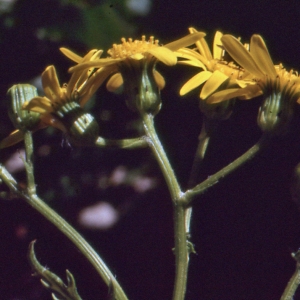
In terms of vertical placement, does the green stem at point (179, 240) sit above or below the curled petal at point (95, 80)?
below

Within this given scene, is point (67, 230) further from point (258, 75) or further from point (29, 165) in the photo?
point (258, 75)

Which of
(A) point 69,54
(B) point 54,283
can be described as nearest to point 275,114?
(A) point 69,54

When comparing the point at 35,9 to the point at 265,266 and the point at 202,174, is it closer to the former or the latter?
the point at 202,174

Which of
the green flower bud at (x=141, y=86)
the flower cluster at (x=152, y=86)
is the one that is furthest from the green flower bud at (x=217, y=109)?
the green flower bud at (x=141, y=86)

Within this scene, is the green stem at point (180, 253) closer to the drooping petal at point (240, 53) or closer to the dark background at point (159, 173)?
the drooping petal at point (240, 53)

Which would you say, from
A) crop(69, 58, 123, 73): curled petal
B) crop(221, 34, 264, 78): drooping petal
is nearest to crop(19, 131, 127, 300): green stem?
crop(69, 58, 123, 73): curled petal

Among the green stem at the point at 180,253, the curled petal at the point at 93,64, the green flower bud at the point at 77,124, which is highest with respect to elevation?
the curled petal at the point at 93,64

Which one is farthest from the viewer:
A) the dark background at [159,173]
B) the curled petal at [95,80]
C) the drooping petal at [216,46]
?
the dark background at [159,173]
